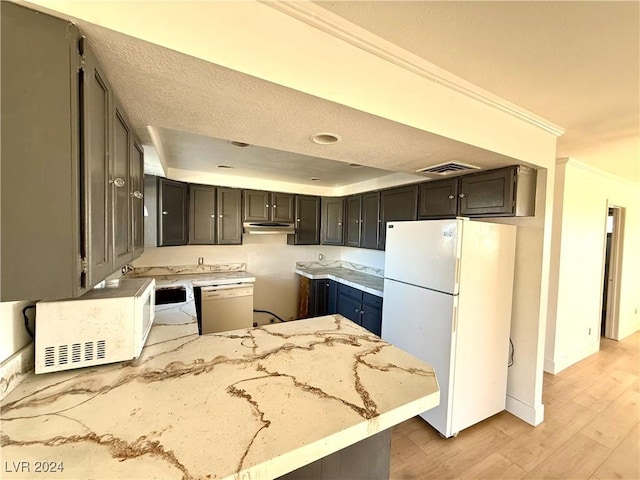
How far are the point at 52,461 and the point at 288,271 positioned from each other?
358cm

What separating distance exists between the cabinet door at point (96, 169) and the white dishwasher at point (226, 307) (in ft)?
7.23

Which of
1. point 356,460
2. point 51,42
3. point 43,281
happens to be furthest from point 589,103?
point 43,281

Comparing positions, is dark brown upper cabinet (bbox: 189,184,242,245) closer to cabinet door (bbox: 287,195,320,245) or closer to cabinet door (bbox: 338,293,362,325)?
cabinet door (bbox: 287,195,320,245)

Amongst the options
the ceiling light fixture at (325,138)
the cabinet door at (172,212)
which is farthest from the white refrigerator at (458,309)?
the cabinet door at (172,212)

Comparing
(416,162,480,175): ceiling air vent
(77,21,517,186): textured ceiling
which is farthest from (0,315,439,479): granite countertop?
(416,162,480,175): ceiling air vent

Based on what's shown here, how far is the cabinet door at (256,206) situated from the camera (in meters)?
3.52

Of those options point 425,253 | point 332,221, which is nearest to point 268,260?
point 332,221

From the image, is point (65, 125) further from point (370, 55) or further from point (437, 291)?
point (437, 291)

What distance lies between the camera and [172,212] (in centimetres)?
294

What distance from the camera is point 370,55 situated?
1.14m

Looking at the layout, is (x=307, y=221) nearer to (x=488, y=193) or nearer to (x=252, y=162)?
(x=252, y=162)

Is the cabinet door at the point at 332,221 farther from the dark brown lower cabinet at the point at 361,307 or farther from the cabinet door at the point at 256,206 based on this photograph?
the cabinet door at the point at 256,206

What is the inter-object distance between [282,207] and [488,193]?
101 inches

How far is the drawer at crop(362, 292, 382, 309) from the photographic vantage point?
2851 mm
